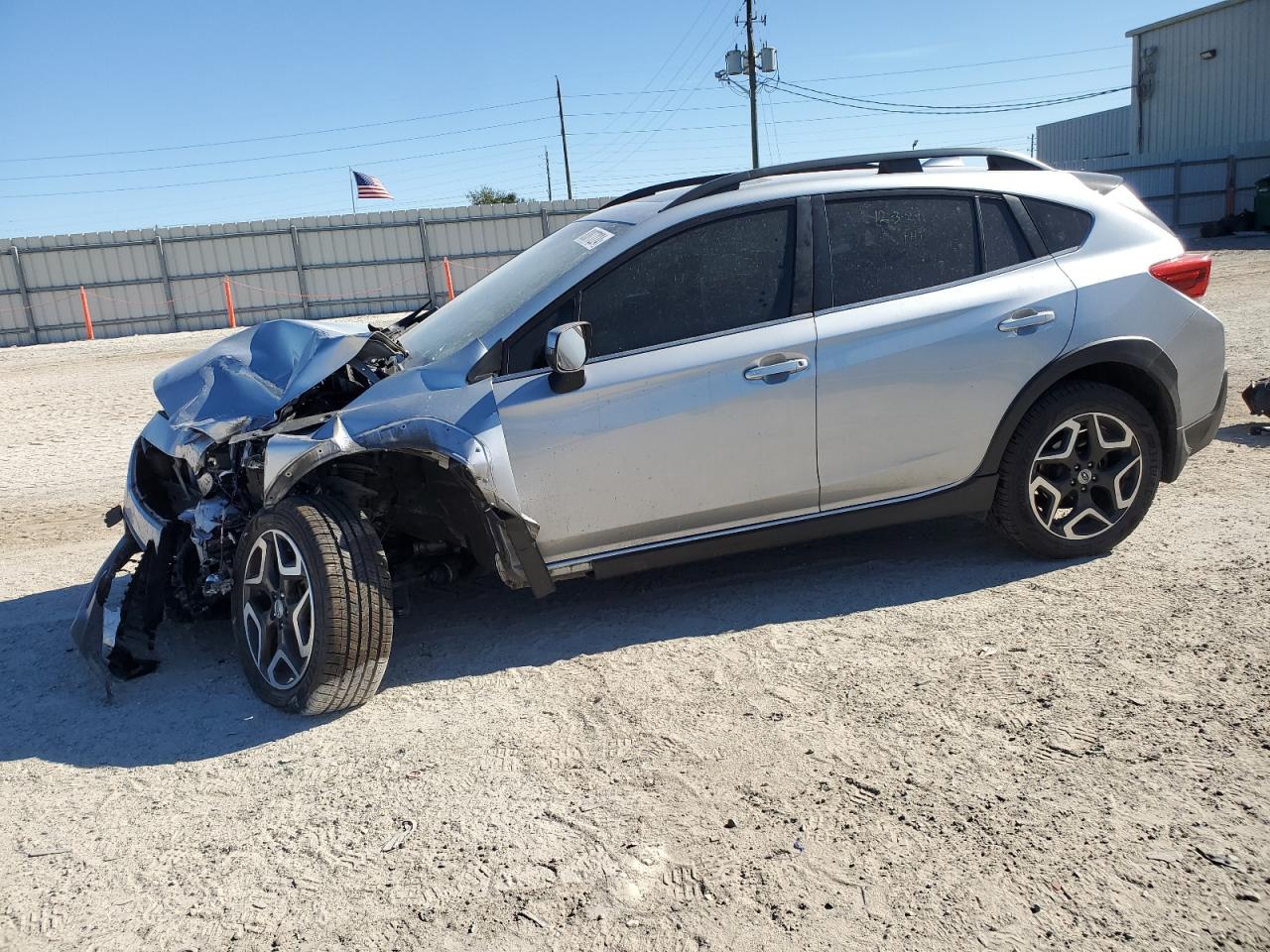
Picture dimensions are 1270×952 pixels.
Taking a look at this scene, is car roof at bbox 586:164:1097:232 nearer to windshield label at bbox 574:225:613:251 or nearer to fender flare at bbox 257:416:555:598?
windshield label at bbox 574:225:613:251

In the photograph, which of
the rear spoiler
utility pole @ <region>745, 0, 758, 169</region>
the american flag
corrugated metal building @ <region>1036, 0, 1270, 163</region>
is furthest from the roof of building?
the rear spoiler

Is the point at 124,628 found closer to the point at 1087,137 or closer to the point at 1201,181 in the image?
the point at 1201,181

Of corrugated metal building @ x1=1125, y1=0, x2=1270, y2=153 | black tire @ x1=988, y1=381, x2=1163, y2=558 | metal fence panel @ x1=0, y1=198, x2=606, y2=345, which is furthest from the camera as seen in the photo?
corrugated metal building @ x1=1125, y1=0, x2=1270, y2=153

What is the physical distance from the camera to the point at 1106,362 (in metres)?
4.52

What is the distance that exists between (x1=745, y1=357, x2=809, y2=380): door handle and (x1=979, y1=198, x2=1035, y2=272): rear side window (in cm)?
105

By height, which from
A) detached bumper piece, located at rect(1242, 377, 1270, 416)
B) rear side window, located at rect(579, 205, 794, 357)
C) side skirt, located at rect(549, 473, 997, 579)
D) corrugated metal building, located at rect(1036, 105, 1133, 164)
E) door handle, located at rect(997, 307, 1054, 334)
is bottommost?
detached bumper piece, located at rect(1242, 377, 1270, 416)

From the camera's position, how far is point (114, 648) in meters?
4.13

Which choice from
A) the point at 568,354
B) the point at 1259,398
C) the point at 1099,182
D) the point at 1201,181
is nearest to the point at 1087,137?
the point at 1201,181

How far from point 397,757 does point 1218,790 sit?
256cm

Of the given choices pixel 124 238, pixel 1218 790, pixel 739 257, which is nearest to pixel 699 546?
pixel 739 257

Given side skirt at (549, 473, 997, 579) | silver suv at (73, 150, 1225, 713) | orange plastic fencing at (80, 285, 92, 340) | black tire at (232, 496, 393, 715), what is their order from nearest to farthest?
black tire at (232, 496, 393, 715)
silver suv at (73, 150, 1225, 713)
side skirt at (549, 473, 997, 579)
orange plastic fencing at (80, 285, 92, 340)

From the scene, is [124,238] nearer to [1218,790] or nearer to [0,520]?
[0,520]

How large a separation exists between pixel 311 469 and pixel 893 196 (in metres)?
2.76

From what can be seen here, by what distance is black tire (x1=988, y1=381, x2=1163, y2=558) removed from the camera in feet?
14.6
